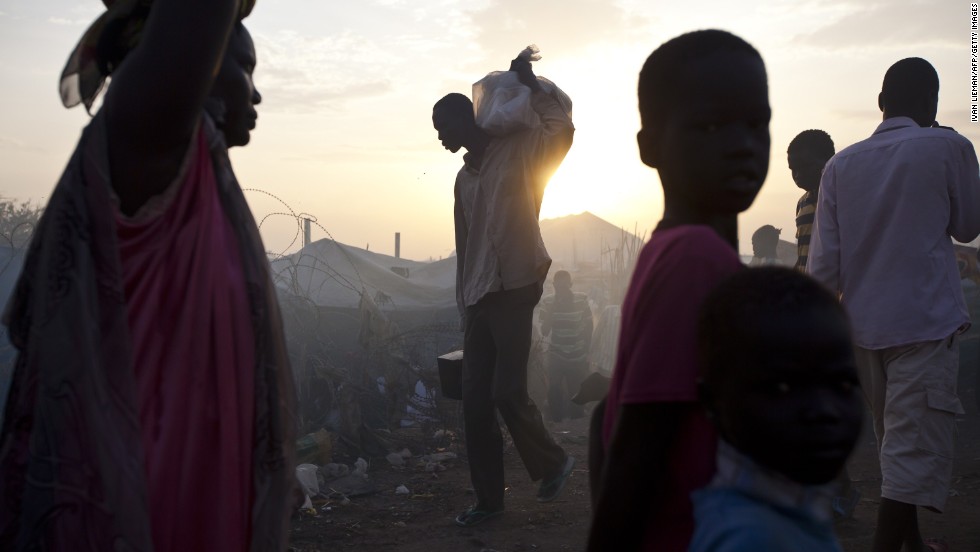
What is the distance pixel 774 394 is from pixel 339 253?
13238mm

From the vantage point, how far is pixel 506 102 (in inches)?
208

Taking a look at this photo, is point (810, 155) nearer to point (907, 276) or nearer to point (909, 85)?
point (909, 85)

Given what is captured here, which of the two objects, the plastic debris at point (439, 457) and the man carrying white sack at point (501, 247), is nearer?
the man carrying white sack at point (501, 247)

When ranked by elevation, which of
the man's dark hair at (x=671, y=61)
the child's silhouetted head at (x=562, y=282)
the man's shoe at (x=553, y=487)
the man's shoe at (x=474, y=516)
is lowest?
the man's shoe at (x=474, y=516)

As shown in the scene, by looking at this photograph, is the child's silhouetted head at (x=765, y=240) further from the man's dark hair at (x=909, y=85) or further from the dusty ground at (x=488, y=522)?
the man's dark hair at (x=909, y=85)

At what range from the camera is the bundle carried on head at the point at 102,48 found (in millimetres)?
1642

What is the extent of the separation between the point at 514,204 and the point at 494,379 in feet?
3.42

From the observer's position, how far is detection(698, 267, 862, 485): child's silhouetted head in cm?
139

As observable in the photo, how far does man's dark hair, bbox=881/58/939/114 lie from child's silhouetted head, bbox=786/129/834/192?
4.67 ft

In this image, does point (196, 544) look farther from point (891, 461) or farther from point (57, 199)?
point (891, 461)

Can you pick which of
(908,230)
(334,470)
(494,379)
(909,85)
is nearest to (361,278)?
(334,470)

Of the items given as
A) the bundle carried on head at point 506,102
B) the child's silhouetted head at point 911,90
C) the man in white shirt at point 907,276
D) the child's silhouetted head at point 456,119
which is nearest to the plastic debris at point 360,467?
the child's silhouetted head at point 456,119

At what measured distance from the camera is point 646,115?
176 centimetres

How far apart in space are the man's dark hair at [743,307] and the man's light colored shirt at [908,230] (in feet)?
8.71
